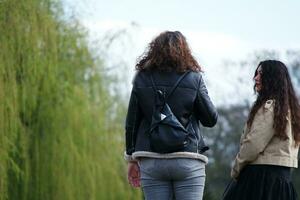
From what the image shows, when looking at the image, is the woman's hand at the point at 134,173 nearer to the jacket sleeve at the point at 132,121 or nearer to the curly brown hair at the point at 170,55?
the jacket sleeve at the point at 132,121

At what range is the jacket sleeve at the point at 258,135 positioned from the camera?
6.28 m

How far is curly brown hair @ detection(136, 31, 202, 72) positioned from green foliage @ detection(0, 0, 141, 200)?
576 cm

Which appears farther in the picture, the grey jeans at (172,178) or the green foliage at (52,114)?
the green foliage at (52,114)

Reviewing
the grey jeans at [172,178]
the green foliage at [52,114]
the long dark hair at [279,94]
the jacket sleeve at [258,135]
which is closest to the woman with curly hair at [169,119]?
the grey jeans at [172,178]

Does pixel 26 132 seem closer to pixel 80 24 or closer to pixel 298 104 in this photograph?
pixel 80 24

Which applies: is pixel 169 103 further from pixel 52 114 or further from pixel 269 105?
pixel 52 114

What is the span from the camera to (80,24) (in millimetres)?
15703

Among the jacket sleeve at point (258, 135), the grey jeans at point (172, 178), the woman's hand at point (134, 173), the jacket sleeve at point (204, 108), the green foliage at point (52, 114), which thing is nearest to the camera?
the grey jeans at point (172, 178)

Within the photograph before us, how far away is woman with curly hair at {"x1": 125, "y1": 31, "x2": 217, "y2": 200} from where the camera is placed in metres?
5.62

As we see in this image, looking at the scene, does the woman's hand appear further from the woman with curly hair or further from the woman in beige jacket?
the woman in beige jacket

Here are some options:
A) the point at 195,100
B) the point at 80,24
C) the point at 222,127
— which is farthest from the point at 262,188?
the point at 222,127

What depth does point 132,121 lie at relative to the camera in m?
5.78

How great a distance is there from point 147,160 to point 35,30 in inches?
287

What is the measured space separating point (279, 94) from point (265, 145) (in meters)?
0.40
